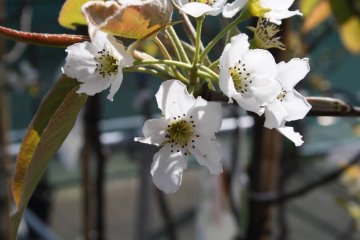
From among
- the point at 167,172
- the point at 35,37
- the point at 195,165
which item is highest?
the point at 35,37

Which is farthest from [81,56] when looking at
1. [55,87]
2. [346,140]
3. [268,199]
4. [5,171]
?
[346,140]

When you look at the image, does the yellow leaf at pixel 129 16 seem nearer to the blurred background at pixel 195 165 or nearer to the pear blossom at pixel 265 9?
the pear blossom at pixel 265 9

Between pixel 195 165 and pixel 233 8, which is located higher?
pixel 233 8

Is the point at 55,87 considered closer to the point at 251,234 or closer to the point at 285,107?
the point at 285,107

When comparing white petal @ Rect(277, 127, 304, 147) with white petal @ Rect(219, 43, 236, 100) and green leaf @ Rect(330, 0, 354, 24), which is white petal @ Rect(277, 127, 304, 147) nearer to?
white petal @ Rect(219, 43, 236, 100)

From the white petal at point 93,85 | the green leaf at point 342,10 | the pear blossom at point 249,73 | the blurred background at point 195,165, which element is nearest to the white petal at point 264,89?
the pear blossom at point 249,73

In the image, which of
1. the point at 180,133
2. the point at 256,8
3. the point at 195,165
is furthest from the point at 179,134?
the point at 195,165

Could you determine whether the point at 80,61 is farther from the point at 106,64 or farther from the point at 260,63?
the point at 260,63
